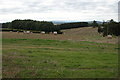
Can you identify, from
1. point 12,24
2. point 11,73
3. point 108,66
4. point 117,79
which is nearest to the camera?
point 117,79

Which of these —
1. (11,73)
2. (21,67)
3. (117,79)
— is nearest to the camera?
(117,79)

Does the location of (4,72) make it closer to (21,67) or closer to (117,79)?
(21,67)

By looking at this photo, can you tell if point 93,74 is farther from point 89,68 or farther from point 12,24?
point 12,24

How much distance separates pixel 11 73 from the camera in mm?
8617

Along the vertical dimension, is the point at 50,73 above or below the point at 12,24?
below

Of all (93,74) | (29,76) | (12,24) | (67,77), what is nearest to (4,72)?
(29,76)

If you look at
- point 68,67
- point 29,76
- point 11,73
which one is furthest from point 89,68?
point 11,73

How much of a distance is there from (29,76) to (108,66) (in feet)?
15.3

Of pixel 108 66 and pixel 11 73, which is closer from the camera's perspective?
pixel 11 73

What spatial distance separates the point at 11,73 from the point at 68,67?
3129 mm

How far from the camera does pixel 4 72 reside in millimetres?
8750

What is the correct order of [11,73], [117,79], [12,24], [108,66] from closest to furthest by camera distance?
[117,79], [11,73], [108,66], [12,24]

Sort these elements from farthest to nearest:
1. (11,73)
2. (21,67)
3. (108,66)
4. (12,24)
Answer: (12,24)
(108,66)
(21,67)
(11,73)

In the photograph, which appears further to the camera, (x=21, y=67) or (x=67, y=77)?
(x=21, y=67)
